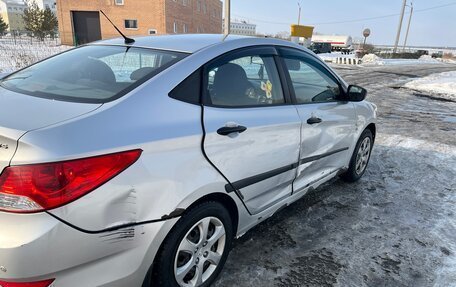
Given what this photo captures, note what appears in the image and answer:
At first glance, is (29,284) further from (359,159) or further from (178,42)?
(359,159)

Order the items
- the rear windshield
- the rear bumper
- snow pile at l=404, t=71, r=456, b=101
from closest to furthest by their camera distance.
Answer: the rear bumper, the rear windshield, snow pile at l=404, t=71, r=456, b=101

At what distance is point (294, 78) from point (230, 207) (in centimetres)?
136

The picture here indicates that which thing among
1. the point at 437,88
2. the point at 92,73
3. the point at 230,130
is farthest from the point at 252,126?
the point at 437,88

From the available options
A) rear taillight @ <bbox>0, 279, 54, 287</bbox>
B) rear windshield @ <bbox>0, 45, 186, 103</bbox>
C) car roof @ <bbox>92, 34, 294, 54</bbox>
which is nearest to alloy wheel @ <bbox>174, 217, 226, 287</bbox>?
rear taillight @ <bbox>0, 279, 54, 287</bbox>

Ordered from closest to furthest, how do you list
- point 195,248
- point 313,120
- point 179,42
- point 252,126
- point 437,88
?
point 195,248 → point 252,126 → point 179,42 → point 313,120 → point 437,88

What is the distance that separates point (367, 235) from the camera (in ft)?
11.2

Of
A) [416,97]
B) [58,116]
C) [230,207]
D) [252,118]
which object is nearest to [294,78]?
[252,118]

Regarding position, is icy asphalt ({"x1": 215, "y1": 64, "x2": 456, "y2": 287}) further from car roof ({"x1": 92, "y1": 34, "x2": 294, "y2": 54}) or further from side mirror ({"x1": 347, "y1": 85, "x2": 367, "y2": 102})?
car roof ({"x1": 92, "y1": 34, "x2": 294, "y2": 54})

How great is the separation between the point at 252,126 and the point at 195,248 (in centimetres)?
89

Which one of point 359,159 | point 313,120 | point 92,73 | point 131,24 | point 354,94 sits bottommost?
point 359,159

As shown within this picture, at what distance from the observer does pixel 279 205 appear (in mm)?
3047

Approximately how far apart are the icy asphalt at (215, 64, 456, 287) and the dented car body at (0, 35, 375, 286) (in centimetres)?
40

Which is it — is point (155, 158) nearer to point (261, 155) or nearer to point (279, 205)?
point (261, 155)

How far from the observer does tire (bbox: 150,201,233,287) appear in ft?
Answer: 6.84
